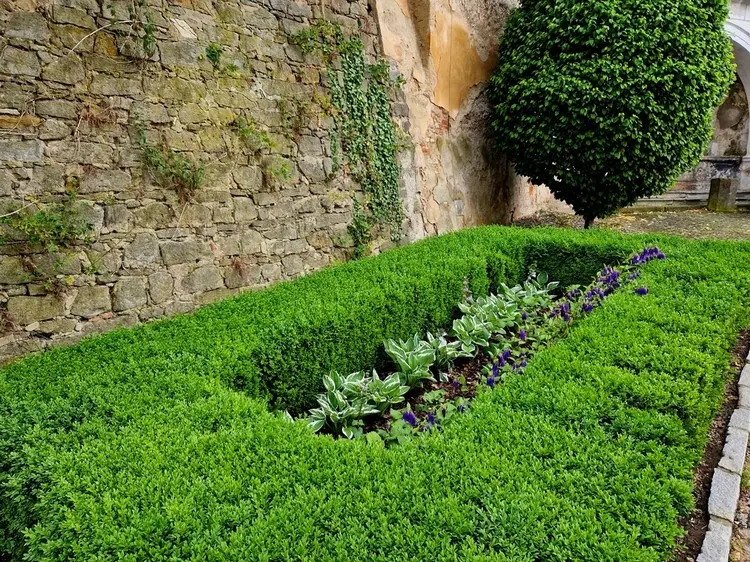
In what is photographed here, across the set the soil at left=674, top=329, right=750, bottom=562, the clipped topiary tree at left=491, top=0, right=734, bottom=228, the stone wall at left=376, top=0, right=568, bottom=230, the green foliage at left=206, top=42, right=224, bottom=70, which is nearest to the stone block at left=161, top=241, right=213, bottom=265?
the green foliage at left=206, top=42, right=224, bottom=70

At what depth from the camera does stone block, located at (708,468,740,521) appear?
224 centimetres

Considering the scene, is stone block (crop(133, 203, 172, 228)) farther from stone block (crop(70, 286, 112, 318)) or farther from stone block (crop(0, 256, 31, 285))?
stone block (crop(0, 256, 31, 285))

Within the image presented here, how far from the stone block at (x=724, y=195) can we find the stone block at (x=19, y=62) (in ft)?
43.2

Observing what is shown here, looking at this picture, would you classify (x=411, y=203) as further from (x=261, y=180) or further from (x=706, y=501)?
(x=706, y=501)

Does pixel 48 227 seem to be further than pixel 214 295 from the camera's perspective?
No

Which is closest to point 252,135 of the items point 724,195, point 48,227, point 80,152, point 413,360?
point 80,152

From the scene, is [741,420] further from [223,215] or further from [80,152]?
[80,152]

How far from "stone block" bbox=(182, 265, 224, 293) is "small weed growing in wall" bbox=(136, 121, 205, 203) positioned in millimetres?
654

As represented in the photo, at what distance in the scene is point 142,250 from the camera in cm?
396

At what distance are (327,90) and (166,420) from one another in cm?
427

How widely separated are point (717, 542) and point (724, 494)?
1.42 ft

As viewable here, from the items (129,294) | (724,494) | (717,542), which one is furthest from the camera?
(129,294)

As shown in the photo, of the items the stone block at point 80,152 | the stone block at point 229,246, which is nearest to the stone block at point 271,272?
the stone block at point 229,246

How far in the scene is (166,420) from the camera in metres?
2.29
